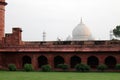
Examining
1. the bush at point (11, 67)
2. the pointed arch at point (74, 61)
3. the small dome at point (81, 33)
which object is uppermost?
the small dome at point (81, 33)

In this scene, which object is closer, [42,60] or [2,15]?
[42,60]

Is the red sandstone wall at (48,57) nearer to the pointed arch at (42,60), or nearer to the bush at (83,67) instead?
the pointed arch at (42,60)

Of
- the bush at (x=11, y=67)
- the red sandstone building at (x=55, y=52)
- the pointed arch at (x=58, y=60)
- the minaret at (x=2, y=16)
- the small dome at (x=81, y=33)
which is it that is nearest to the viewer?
the red sandstone building at (x=55, y=52)

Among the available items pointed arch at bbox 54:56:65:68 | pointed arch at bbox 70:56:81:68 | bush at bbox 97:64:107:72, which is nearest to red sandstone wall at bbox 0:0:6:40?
pointed arch at bbox 54:56:65:68

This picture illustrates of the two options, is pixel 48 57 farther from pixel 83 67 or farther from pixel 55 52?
pixel 83 67

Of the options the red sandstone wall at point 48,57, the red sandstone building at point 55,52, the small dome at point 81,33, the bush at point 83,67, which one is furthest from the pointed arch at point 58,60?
the small dome at point 81,33

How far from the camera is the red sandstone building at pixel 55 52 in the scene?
1163 inches

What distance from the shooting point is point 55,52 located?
30.7m

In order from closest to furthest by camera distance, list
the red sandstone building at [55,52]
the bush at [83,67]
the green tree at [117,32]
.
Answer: the bush at [83,67] → the red sandstone building at [55,52] → the green tree at [117,32]

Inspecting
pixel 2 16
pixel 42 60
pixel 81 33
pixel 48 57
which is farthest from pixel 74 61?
pixel 81 33

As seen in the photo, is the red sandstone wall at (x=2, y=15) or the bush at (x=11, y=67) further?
the red sandstone wall at (x=2, y=15)

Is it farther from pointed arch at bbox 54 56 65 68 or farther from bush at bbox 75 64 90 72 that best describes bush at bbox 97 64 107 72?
pointed arch at bbox 54 56 65 68

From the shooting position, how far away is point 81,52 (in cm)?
2997

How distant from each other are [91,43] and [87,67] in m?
2.84
